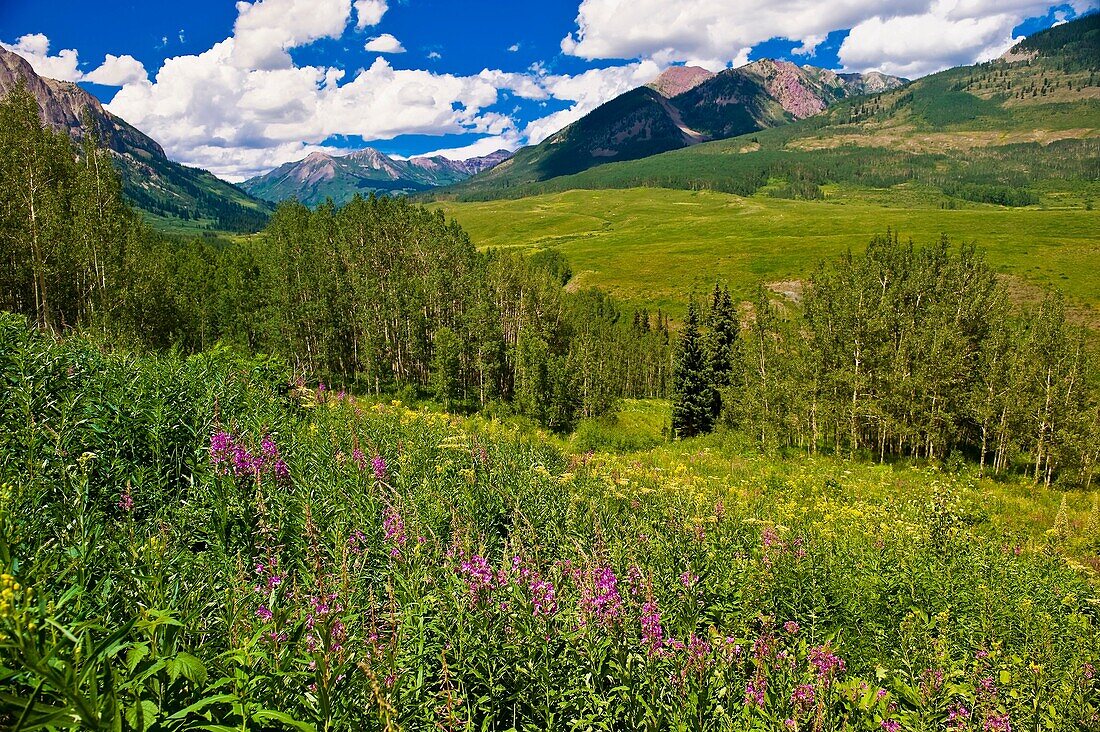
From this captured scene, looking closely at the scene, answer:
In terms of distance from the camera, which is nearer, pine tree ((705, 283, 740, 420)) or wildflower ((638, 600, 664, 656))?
wildflower ((638, 600, 664, 656))

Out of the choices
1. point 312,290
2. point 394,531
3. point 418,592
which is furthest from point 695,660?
point 312,290

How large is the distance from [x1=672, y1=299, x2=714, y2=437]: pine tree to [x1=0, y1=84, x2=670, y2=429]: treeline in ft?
34.0

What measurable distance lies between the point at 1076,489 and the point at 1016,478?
2.86 meters

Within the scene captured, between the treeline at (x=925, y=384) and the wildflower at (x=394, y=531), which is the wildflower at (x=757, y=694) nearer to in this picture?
the wildflower at (x=394, y=531)

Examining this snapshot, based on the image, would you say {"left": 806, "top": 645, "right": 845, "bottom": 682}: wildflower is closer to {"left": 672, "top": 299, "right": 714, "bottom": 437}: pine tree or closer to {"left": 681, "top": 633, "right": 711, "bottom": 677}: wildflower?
{"left": 681, "top": 633, "right": 711, "bottom": 677}: wildflower

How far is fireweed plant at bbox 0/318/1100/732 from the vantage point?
112 inches

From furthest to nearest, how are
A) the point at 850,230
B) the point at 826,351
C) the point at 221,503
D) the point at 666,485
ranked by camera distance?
the point at 850,230 → the point at 826,351 → the point at 666,485 → the point at 221,503

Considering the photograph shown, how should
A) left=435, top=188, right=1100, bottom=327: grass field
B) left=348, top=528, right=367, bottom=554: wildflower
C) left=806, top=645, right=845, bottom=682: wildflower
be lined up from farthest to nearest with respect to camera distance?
1. left=435, top=188, right=1100, bottom=327: grass field
2. left=348, top=528, right=367, bottom=554: wildflower
3. left=806, top=645, right=845, bottom=682: wildflower

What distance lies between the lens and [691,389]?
51000 millimetres

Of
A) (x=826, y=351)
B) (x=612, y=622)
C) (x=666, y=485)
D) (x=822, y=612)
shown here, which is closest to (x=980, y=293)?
(x=826, y=351)

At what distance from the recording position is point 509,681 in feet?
13.8

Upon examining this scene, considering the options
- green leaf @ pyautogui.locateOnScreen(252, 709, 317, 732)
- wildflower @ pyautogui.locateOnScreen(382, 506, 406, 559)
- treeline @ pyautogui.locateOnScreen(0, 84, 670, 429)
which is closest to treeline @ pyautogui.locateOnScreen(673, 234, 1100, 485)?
treeline @ pyautogui.locateOnScreen(0, 84, 670, 429)

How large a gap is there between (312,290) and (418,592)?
2025 inches

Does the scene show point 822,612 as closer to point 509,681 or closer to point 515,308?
point 509,681
